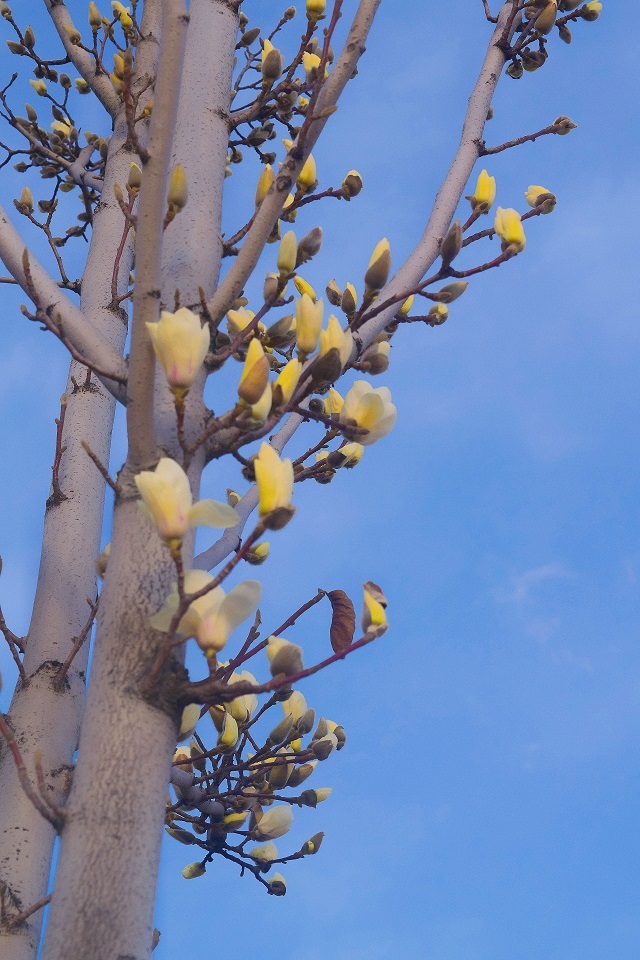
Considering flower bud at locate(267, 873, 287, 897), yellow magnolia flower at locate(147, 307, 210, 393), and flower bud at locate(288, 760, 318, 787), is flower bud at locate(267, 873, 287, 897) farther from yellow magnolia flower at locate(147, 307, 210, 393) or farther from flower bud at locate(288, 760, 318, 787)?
yellow magnolia flower at locate(147, 307, 210, 393)

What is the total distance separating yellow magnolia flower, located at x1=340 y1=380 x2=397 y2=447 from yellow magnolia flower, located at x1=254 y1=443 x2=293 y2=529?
39 cm

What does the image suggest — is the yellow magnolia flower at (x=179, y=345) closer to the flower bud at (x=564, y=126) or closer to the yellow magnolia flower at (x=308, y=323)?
the yellow magnolia flower at (x=308, y=323)

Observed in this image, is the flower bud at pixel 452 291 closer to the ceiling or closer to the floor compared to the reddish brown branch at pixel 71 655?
closer to the ceiling

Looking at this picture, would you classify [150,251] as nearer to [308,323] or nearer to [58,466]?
[308,323]

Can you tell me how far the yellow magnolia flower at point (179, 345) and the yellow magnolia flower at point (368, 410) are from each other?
1.33ft

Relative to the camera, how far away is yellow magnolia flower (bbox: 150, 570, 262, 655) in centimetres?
155

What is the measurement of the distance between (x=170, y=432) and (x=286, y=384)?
0.26 metres

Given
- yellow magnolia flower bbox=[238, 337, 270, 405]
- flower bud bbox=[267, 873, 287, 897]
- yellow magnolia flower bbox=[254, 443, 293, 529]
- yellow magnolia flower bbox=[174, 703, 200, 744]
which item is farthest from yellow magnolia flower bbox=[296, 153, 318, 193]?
flower bud bbox=[267, 873, 287, 897]

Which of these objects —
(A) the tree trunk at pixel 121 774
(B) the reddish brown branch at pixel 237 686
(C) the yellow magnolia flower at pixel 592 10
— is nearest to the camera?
(A) the tree trunk at pixel 121 774

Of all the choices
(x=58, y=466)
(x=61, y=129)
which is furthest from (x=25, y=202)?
(x=58, y=466)

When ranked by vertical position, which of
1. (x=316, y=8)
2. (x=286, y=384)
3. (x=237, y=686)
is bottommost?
(x=237, y=686)

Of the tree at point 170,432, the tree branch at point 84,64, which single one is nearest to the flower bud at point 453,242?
the tree at point 170,432

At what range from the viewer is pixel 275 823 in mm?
2826

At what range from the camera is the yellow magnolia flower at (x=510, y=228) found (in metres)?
2.20
